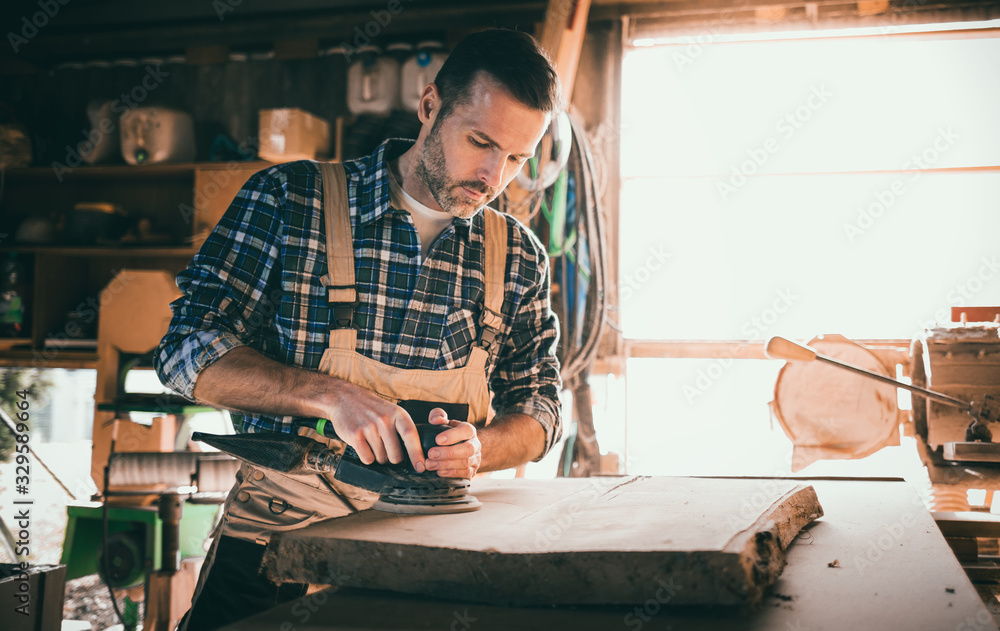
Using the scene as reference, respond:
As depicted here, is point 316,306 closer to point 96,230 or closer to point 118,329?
point 118,329

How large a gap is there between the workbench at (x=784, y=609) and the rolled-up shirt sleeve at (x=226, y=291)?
1.82 feet

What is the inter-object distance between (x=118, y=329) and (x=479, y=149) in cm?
284

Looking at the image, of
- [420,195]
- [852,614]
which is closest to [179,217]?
[420,195]

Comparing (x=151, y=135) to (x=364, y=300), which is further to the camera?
(x=151, y=135)

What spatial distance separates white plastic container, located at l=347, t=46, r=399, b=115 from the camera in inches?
152

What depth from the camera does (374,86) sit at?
3.86 m

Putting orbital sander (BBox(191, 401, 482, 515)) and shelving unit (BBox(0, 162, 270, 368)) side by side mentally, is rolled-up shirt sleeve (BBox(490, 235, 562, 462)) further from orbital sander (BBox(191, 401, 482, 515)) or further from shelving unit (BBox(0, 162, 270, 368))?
shelving unit (BBox(0, 162, 270, 368))

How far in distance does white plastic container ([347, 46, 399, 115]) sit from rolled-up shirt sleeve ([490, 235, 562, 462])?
239 centimetres

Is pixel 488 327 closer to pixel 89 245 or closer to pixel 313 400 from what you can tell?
pixel 313 400

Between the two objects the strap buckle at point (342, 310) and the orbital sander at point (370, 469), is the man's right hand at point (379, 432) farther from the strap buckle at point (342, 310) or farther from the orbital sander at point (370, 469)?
the strap buckle at point (342, 310)

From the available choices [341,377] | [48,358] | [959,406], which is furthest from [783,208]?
[48,358]

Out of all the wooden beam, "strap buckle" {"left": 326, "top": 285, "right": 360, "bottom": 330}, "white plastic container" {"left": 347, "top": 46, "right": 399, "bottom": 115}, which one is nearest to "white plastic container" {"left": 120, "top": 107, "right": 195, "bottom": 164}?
"white plastic container" {"left": 347, "top": 46, "right": 399, "bottom": 115}

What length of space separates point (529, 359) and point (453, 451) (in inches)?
22.7

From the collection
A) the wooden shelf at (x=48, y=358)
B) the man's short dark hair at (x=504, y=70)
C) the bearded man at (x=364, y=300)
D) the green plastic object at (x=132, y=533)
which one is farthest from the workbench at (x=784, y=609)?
the wooden shelf at (x=48, y=358)
